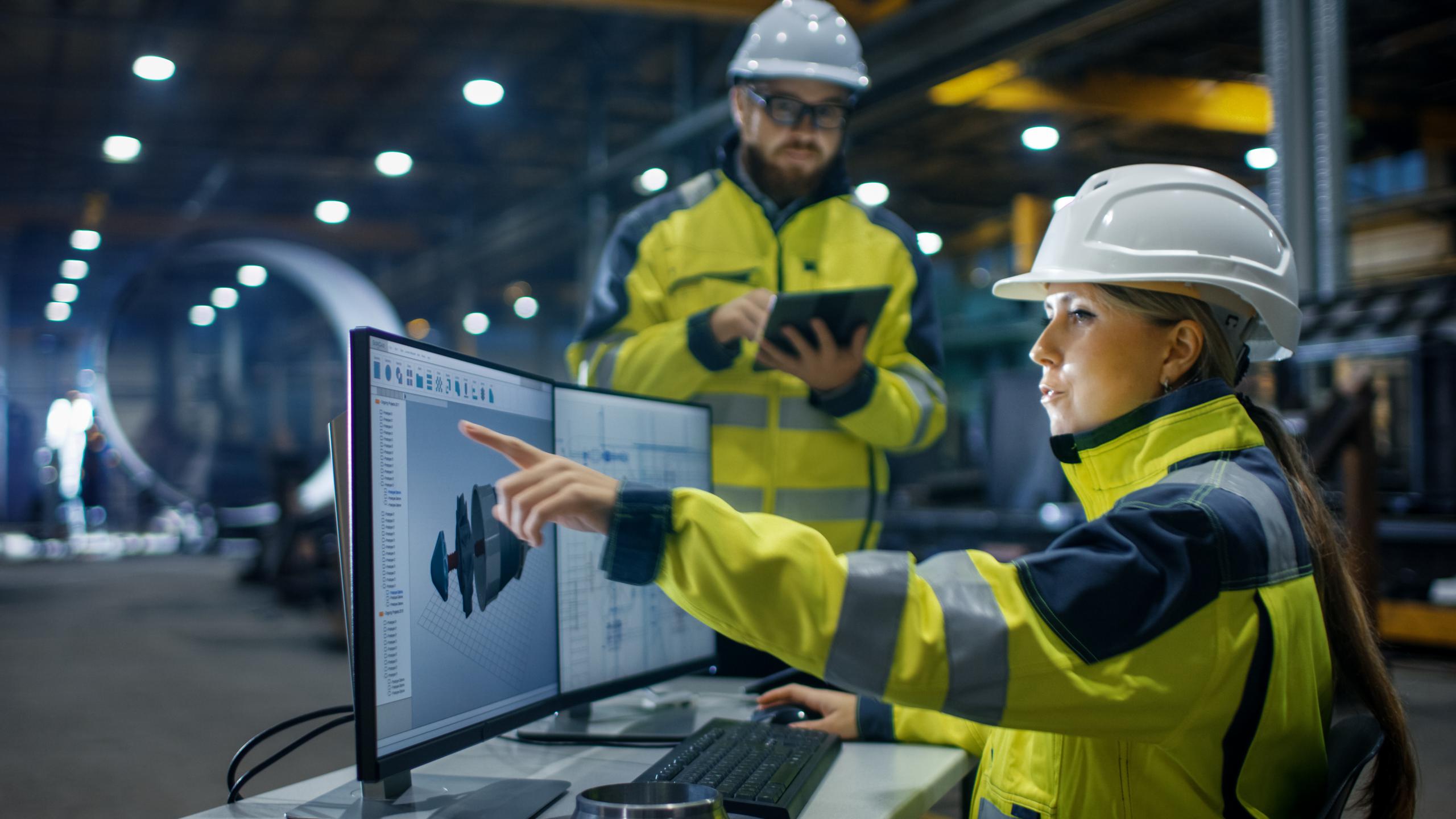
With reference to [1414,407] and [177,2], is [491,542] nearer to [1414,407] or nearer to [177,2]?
[1414,407]

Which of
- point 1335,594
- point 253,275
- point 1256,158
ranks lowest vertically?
point 1335,594

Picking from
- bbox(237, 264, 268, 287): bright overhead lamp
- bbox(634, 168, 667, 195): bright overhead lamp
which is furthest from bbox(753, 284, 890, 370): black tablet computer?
bbox(634, 168, 667, 195): bright overhead lamp

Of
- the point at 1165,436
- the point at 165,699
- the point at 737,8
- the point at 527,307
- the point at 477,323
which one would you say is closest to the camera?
the point at 1165,436

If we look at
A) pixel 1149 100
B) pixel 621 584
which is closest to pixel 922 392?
pixel 621 584

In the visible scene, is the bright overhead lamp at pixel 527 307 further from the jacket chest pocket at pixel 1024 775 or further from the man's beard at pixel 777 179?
the jacket chest pocket at pixel 1024 775

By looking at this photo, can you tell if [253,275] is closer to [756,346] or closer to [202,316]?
[202,316]

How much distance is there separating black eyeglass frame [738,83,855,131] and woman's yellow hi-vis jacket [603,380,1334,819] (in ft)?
3.94

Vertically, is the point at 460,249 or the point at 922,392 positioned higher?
the point at 460,249

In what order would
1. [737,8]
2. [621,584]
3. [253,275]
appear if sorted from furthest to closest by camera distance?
[253,275]
[737,8]
[621,584]

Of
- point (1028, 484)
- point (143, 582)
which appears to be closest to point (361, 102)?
point (143, 582)

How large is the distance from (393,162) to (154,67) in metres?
3.33

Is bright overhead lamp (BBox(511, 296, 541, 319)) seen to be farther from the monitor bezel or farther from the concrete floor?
the monitor bezel

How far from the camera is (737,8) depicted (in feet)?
23.1

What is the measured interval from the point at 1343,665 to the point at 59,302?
53.0 feet
